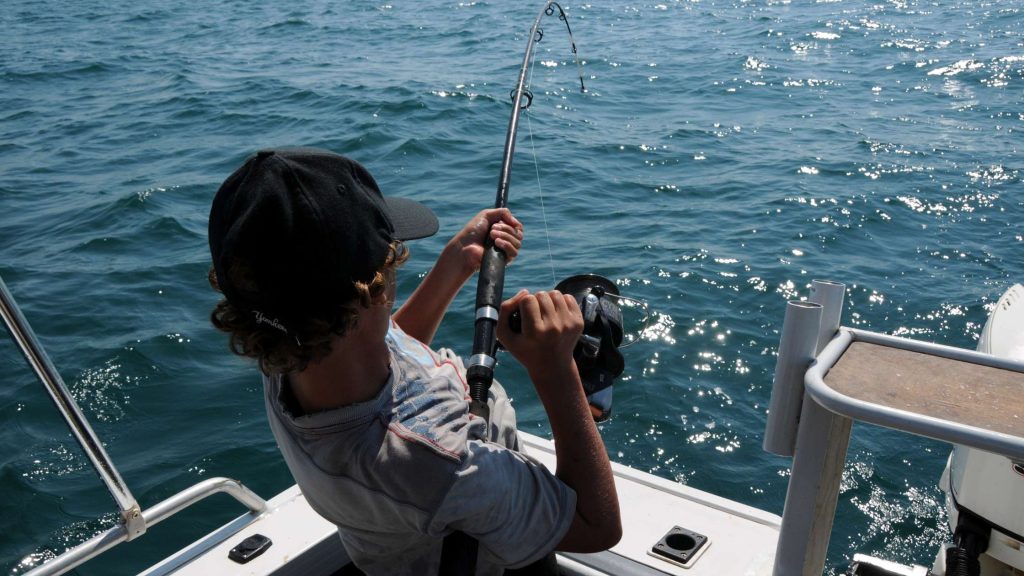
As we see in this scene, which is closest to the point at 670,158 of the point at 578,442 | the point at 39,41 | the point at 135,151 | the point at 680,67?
the point at 680,67

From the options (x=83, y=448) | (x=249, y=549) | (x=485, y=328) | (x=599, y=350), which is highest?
(x=485, y=328)

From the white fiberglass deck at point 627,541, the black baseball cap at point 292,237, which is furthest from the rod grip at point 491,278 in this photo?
the white fiberglass deck at point 627,541

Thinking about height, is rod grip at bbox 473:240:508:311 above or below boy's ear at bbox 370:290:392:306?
below

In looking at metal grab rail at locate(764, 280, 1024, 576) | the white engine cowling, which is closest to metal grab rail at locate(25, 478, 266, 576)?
metal grab rail at locate(764, 280, 1024, 576)

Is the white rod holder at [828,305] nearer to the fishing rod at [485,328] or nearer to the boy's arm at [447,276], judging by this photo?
the fishing rod at [485,328]

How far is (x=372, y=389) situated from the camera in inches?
60.4

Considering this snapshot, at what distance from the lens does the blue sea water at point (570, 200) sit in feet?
14.4

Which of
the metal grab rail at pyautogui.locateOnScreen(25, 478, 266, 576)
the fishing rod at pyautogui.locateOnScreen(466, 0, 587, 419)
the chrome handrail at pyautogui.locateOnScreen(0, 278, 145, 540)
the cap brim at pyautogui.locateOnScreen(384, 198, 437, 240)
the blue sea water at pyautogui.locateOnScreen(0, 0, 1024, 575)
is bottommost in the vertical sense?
the blue sea water at pyautogui.locateOnScreen(0, 0, 1024, 575)

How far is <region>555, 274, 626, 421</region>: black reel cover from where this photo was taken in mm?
1950

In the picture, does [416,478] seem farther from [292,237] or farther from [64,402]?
[64,402]

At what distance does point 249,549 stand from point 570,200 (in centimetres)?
564

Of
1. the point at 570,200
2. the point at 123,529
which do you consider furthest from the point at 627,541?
the point at 570,200

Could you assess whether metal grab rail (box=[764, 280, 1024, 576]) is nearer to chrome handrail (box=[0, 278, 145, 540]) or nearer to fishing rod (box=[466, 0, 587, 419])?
fishing rod (box=[466, 0, 587, 419])

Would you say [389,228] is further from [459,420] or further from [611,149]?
[611,149]
